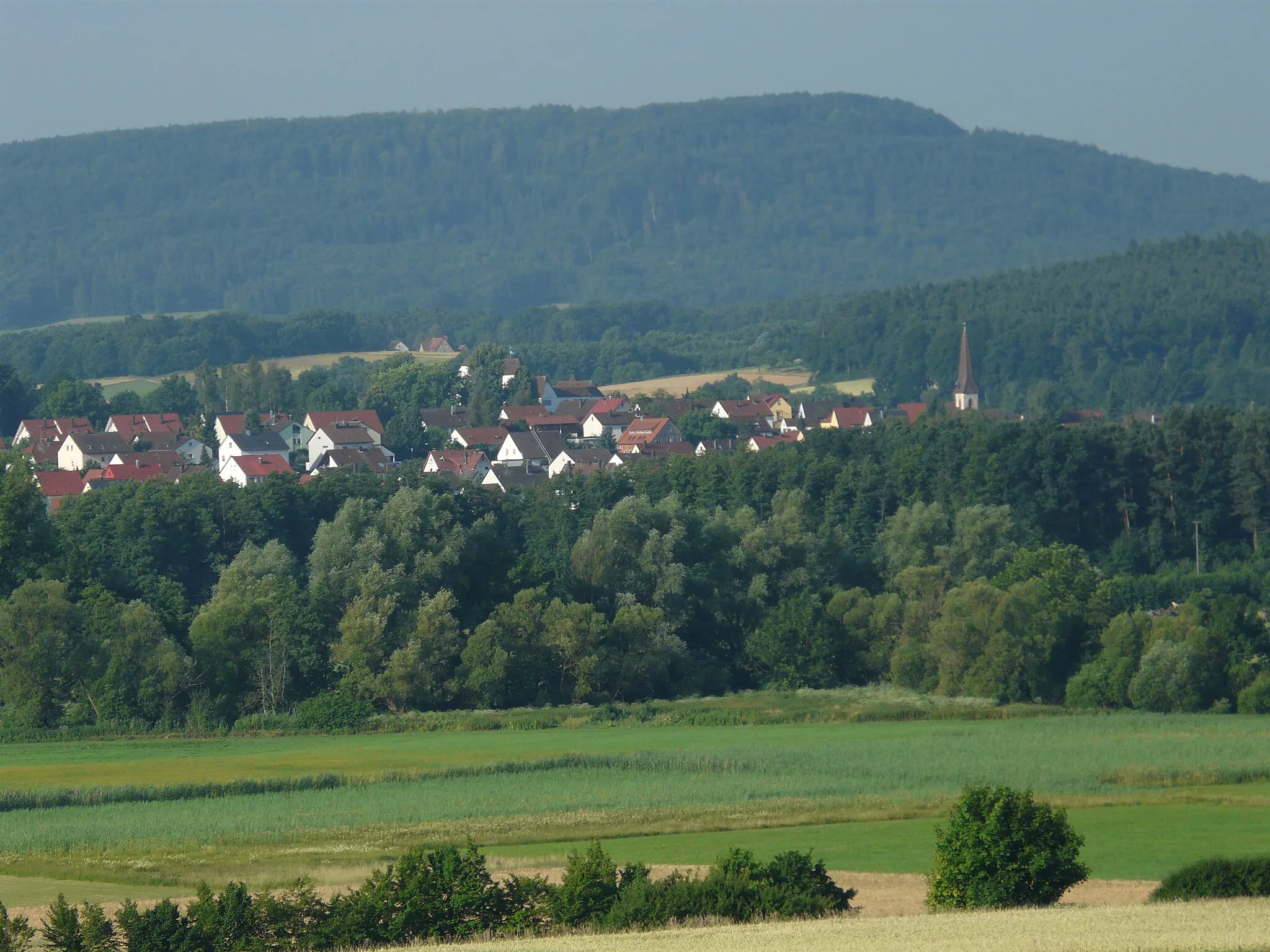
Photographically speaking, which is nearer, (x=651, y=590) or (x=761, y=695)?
(x=761, y=695)

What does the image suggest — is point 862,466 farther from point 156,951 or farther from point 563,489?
point 156,951

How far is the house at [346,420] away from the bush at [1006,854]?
116297mm

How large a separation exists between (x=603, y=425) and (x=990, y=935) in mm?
128378

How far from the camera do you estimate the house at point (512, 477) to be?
11425 cm

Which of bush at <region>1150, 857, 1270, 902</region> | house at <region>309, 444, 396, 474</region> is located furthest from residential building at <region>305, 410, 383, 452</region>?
bush at <region>1150, 857, 1270, 902</region>

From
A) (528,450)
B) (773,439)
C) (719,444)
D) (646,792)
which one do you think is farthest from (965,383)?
(646,792)

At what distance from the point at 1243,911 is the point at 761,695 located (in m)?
39.2

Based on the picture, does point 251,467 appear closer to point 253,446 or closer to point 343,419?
point 253,446

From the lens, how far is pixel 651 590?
69375 mm

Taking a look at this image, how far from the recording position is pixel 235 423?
467ft

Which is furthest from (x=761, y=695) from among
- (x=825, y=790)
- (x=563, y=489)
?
(x=563, y=489)

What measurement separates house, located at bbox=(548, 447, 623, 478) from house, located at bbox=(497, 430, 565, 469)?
38.0 inches

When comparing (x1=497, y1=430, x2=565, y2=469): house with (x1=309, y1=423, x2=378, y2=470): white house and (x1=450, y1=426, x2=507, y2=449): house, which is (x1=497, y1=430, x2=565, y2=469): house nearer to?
(x1=450, y1=426, x2=507, y2=449): house

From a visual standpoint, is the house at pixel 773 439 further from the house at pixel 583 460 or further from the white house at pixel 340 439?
the white house at pixel 340 439
